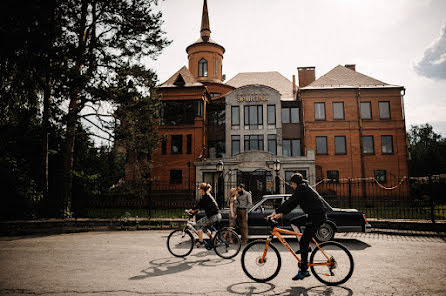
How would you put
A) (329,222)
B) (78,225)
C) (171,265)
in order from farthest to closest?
(78,225), (329,222), (171,265)

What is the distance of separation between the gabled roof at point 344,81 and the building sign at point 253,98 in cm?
419

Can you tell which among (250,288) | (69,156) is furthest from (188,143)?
(250,288)

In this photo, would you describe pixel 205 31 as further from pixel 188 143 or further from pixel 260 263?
pixel 260 263

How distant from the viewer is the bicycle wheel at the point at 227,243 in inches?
282

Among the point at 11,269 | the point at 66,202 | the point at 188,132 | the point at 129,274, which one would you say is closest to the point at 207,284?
the point at 129,274

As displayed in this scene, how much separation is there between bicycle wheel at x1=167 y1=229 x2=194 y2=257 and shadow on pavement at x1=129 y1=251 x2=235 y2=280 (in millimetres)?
216

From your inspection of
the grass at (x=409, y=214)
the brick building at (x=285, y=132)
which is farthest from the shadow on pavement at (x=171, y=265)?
the brick building at (x=285, y=132)

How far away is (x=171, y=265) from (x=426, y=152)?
2574 inches

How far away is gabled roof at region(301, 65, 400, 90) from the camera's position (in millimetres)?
30703

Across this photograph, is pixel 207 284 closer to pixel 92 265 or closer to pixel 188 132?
pixel 92 265

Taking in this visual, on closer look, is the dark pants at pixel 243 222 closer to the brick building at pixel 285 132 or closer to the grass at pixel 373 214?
the grass at pixel 373 214

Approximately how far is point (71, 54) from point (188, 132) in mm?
17966

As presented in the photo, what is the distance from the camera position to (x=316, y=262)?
507cm

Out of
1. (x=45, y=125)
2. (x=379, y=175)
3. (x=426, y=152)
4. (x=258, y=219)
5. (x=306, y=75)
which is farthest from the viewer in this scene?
(x=426, y=152)
